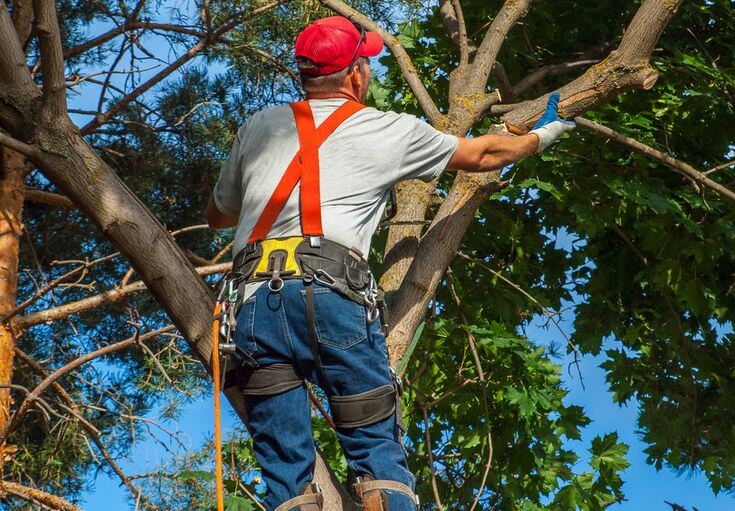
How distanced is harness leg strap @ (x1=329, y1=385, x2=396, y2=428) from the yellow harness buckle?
0.39 metres

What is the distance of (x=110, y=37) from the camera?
26.5ft

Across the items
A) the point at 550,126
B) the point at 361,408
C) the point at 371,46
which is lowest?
the point at 361,408

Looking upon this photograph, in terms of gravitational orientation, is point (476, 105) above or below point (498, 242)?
above

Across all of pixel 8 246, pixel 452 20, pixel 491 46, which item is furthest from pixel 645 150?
pixel 8 246

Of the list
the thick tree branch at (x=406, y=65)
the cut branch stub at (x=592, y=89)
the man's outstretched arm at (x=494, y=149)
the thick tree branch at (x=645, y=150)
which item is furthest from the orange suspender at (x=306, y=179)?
the thick tree branch at (x=645, y=150)

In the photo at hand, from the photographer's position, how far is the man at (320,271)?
2756 millimetres

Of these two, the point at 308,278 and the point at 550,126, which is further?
the point at 550,126

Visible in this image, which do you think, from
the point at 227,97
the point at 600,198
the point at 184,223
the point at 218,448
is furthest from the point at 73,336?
the point at 218,448

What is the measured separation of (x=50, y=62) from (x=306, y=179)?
1.06 metres

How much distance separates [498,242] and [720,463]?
2.45 meters

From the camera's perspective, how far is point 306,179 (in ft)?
9.50

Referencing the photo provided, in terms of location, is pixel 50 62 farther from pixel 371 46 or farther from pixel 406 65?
pixel 406 65

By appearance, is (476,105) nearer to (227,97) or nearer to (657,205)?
(657,205)

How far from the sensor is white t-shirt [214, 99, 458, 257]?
2918 mm
